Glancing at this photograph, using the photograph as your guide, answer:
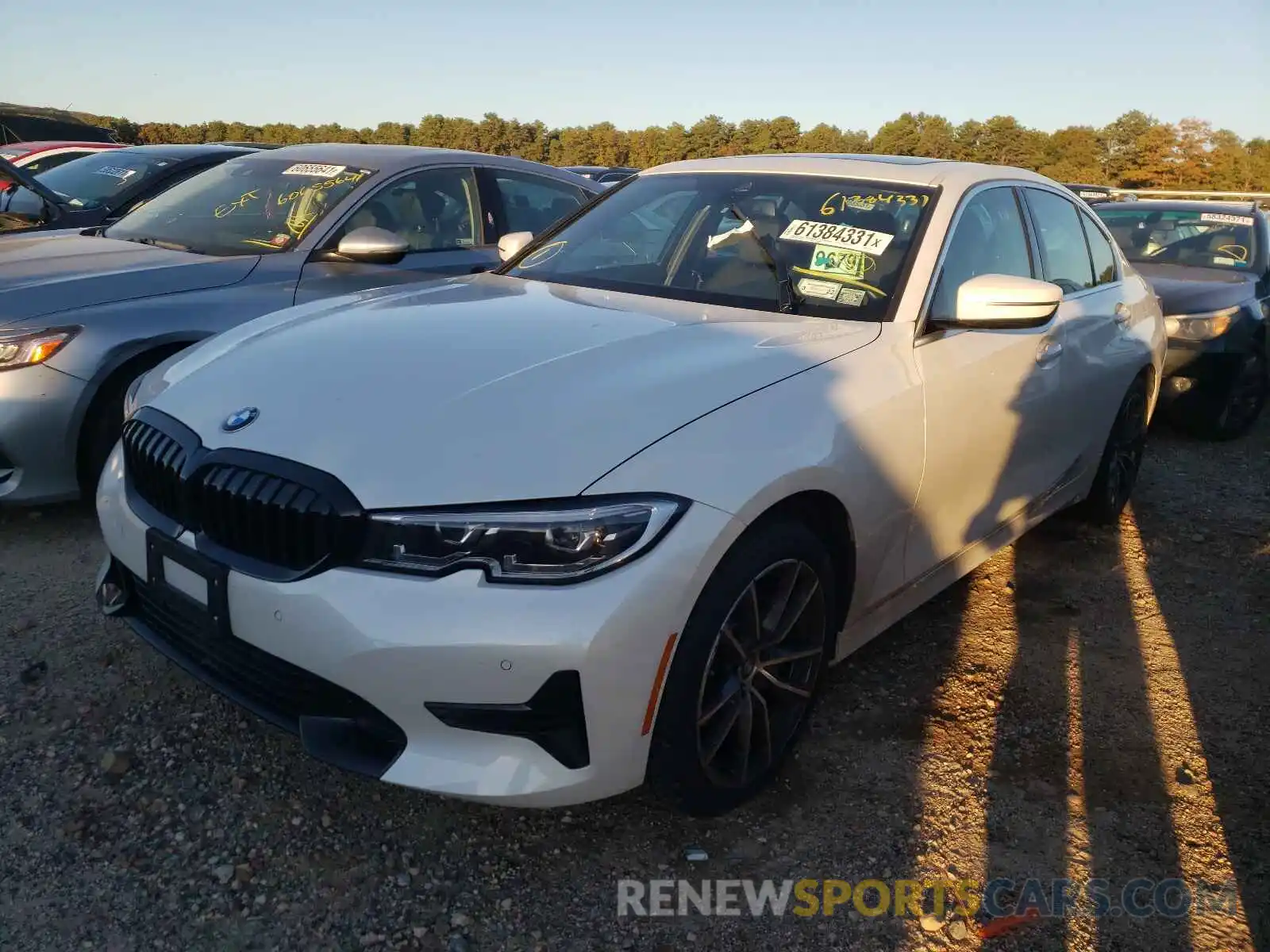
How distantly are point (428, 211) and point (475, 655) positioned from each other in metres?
3.64

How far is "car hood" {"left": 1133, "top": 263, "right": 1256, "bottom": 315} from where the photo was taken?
618 centimetres

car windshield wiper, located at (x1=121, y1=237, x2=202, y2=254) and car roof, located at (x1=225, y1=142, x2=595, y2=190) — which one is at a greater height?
car roof, located at (x1=225, y1=142, x2=595, y2=190)

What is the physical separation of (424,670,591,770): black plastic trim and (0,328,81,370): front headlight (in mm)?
2602

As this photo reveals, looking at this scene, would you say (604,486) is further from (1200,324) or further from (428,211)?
(1200,324)

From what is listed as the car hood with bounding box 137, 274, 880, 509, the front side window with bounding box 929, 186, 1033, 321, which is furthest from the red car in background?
the front side window with bounding box 929, 186, 1033, 321

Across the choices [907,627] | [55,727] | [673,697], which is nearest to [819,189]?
[907,627]

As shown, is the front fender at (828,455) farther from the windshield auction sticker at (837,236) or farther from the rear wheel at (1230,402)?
the rear wheel at (1230,402)

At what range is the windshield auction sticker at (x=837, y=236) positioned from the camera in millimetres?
3035

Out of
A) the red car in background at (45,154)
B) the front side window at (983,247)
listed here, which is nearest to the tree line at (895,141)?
the red car in background at (45,154)

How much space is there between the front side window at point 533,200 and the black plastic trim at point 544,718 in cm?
379

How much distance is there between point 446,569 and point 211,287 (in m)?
2.87

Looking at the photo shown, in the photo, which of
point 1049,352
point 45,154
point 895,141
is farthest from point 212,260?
point 895,141

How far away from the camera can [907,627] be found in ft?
11.6

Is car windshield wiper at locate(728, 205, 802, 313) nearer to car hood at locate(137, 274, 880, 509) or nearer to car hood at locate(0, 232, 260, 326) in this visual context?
car hood at locate(137, 274, 880, 509)
